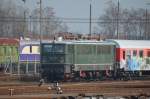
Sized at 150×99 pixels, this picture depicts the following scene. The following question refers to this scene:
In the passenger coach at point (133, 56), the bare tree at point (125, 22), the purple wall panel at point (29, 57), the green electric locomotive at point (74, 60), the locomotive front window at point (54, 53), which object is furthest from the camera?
the bare tree at point (125, 22)

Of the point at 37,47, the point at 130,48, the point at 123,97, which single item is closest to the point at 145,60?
the point at 130,48

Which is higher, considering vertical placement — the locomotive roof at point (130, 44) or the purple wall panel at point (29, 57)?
the locomotive roof at point (130, 44)

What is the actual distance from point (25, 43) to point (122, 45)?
419 inches

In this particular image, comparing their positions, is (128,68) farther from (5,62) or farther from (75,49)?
(5,62)

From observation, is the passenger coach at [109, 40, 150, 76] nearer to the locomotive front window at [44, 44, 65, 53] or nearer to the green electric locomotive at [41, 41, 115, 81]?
the green electric locomotive at [41, 41, 115, 81]

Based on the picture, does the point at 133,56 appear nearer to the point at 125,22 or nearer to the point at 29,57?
the point at 29,57

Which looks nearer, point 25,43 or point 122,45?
point 122,45

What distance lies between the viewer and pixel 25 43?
47.0 metres

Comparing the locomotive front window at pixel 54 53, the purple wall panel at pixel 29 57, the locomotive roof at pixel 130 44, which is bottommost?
the purple wall panel at pixel 29 57

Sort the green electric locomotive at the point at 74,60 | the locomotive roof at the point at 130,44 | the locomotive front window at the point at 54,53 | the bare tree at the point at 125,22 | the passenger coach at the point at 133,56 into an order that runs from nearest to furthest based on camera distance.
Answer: the green electric locomotive at the point at 74,60
the locomotive front window at the point at 54,53
the passenger coach at the point at 133,56
the locomotive roof at the point at 130,44
the bare tree at the point at 125,22

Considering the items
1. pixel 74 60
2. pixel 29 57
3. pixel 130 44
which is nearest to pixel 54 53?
pixel 74 60

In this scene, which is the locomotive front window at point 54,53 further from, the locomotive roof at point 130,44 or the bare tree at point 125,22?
the bare tree at point 125,22

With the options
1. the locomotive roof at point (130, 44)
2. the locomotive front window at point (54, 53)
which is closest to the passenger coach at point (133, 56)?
the locomotive roof at point (130, 44)

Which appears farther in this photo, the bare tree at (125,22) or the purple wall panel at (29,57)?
the bare tree at (125,22)
